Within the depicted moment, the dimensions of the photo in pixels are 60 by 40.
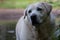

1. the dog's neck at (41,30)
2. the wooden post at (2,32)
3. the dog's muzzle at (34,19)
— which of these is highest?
the dog's muzzle at (34,19)

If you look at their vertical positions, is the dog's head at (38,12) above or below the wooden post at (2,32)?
above

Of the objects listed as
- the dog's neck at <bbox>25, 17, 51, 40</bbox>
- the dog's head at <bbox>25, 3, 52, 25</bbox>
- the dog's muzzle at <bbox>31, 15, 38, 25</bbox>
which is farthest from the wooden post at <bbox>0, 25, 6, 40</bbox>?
the dog's muzzle at <bbox>31, 15, 38, 25</bbox>

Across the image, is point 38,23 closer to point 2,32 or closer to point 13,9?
point 2,32

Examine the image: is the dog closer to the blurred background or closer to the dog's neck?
the dog's neck

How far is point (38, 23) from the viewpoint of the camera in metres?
5.71

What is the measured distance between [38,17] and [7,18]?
8396mm

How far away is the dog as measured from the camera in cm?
568

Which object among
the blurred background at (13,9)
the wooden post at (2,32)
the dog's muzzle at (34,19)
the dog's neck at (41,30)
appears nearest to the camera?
the dog's muzzle at (34,19)

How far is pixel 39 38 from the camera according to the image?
6.00 m

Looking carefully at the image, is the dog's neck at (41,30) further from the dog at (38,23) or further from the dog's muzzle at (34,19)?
the dog's muzzle at (34,19)

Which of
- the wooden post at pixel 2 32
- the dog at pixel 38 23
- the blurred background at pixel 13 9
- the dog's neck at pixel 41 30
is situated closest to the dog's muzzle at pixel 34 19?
the dog at pixel 38 23

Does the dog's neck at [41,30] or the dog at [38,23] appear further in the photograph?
the dog's neck at [41,30]

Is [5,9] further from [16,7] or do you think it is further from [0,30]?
[0,30]

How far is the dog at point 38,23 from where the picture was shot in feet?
18.6
